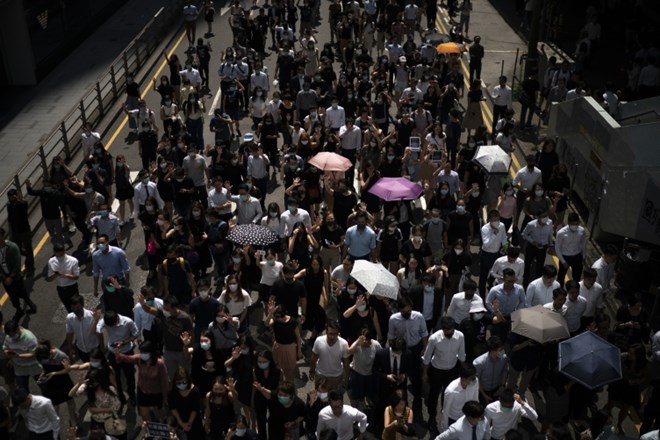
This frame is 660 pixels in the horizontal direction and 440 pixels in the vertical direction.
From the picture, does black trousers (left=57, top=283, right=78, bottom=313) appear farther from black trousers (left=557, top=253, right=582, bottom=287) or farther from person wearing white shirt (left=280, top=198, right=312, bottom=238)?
black trousers (left=557, top=253, right=582, bottom=287)

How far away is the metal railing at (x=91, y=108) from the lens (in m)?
19.4

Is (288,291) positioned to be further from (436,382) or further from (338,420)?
(338,420)

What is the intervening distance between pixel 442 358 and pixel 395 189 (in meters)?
4.46

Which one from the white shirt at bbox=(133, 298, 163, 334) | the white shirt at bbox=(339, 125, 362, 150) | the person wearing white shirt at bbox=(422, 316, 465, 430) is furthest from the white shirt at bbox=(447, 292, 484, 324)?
the white shirt at bbox=(339, 125, 362, 150)

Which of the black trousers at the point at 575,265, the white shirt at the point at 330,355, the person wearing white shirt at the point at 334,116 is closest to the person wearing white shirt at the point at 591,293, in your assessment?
the black trousers at the point at 575,265

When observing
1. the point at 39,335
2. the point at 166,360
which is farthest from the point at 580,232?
the point at 39,335

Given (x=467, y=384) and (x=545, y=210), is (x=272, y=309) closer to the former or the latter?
(x=467, y=384)

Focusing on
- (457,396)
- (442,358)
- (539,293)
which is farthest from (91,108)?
(457,396)

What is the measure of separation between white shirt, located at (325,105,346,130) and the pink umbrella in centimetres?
275

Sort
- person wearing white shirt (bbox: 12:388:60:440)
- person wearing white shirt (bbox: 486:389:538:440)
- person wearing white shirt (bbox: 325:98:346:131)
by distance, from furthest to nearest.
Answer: person wearing white shirt (bbox: 325:98:346:131), person wearing white shirt (bbox: 12:388:60:440), person wearing white shirt (bbox: 486:389:538:440)

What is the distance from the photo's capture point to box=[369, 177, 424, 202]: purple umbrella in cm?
1502

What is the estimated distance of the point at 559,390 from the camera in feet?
37.3

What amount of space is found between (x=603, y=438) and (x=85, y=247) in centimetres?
1068

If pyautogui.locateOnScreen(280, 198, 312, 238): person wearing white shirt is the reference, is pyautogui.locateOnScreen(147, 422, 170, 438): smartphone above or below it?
above
